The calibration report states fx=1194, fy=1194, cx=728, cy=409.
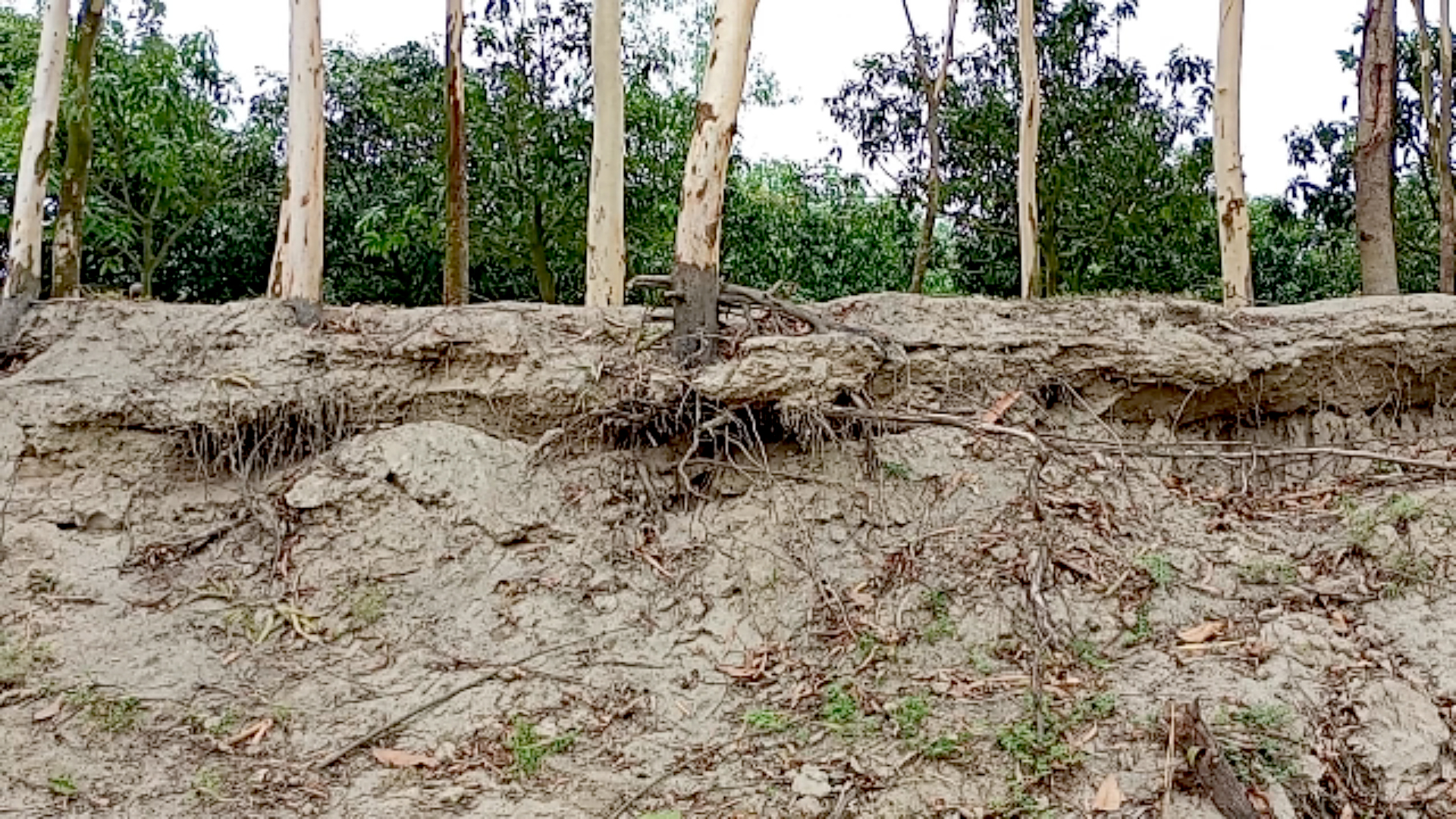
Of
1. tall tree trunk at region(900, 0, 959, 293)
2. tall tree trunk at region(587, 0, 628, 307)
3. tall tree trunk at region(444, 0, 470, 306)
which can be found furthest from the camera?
tall tree trunk at region(900, 0, 959, 293)

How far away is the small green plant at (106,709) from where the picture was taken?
4.70 meters

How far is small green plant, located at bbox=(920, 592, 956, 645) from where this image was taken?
16.5 ft

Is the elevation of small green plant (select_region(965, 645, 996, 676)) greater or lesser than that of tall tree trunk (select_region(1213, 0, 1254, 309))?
lesser

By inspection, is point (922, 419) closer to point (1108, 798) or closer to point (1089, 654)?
point (1089, 654)

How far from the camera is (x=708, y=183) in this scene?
5836 millimetres

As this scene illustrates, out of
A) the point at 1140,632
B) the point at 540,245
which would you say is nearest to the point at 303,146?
the point at 1140,632

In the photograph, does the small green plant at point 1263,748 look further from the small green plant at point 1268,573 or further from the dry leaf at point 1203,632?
the small green plant at point 1268,573

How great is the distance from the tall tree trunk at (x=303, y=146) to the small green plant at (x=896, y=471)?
11.1ft

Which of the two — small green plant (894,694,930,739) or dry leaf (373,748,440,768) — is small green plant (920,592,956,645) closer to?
small green plant (894,694,930,739)

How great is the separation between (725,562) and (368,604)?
1.63 m

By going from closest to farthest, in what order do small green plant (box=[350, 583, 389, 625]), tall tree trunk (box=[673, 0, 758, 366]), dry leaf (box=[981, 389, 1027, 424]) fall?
small green plant (box=[350, 583, 389, 625]) < tall tree trunk (box=[673, 0, 758, 366]) < dry leaf (box=[981, 389, 1027, 424])

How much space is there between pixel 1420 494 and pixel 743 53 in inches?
153

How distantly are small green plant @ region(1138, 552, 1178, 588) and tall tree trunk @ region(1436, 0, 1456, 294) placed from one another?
7.88 m

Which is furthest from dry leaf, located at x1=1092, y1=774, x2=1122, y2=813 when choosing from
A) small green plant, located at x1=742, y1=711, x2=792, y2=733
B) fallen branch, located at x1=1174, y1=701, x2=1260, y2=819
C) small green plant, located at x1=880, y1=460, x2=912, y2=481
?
small green plant, located at x1=880, y1=460, x2=912, y2=481
